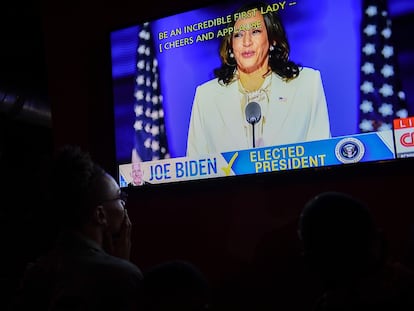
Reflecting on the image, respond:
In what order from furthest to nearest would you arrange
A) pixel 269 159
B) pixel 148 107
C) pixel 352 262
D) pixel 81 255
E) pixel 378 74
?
pixel 148 107, pixel 269 159, pixel 378 74, pixel 81 255, pixel 352 262

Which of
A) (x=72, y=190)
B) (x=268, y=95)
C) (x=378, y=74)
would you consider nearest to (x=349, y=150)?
(x=378, y=74)

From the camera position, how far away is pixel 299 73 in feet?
8.44

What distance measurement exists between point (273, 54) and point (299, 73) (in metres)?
0.18

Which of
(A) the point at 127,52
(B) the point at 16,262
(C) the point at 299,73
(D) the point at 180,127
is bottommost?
(B) the point at 16,262

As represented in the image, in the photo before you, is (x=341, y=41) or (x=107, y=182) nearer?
(x=107, y=182)

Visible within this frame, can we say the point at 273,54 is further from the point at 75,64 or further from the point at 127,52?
the point at 75,64

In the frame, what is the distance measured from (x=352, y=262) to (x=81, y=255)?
2.56 feet

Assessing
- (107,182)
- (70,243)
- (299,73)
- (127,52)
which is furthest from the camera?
(127,52)

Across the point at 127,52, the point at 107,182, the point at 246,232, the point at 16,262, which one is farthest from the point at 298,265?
the point at 16,262

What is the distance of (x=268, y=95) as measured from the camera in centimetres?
264

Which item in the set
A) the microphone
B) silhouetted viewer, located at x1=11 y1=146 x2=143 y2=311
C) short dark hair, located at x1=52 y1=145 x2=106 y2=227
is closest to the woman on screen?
the microphone

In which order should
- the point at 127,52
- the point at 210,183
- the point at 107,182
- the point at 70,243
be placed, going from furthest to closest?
the point at 127,52 < the point at 210,183 < the point at 107,182 < the point at 70,243

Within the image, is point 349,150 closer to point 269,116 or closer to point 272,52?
point 269,116

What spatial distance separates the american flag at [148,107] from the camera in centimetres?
293
